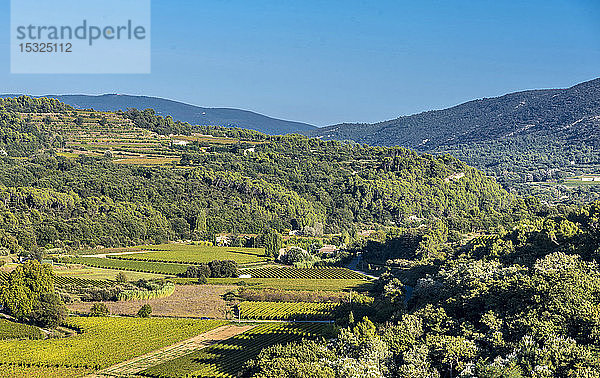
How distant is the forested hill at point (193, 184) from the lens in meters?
88.2

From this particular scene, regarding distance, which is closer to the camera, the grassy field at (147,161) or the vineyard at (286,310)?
the vineyard at (286,310)

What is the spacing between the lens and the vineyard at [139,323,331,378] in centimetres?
3338

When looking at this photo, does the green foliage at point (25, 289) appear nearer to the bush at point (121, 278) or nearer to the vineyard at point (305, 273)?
the bush at point (121, 278)

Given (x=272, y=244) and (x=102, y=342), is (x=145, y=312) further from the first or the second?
(x=272, y=244)

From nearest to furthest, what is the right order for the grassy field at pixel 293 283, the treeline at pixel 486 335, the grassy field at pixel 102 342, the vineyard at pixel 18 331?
the treeline at pixel 486 335 < the grassy field at pixel 102 342 < the vineyard at pixel 18 331 < the grassy field at pixel 293 283

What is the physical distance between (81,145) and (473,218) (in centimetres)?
7335

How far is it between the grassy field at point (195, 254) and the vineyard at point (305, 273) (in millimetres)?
5064

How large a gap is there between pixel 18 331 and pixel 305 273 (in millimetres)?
31877

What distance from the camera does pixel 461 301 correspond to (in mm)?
33375

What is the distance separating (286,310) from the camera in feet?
165

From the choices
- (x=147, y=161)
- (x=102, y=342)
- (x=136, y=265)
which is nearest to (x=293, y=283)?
(x=136, y=265)

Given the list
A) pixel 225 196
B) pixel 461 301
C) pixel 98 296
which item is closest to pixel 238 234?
pixel 225 196

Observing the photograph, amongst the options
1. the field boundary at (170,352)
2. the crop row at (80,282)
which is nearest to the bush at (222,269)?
the crop row at (80,282)

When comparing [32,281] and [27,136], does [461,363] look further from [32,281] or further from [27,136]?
[27,136]
